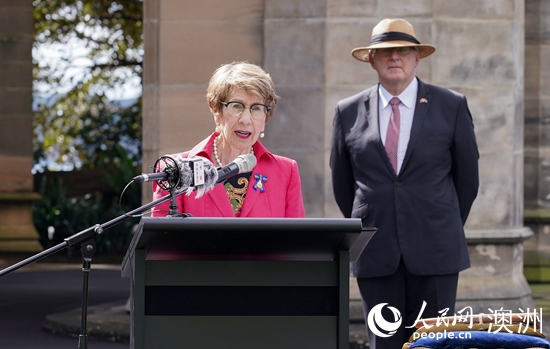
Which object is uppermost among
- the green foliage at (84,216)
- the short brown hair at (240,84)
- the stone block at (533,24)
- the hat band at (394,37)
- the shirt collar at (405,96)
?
the stone block at (533,24)

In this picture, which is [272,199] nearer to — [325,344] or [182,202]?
[182,202]

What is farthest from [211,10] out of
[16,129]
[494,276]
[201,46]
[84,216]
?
[84,216]

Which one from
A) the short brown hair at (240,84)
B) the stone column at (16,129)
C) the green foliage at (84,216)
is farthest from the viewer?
the green foliage at (84,216)

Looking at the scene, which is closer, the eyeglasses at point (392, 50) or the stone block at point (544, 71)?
the eyeglasses at point (392, 50)

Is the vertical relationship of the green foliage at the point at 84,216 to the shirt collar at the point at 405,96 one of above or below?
below

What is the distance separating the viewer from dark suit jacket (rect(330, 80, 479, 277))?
19.4 ft

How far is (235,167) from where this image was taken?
3.85m

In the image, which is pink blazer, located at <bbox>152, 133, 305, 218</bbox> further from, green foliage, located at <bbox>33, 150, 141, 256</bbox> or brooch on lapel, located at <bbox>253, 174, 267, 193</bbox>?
green foliage, located at <bbox>33, 150, 141, 256</bbox>

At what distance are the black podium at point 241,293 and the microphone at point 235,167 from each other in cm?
28

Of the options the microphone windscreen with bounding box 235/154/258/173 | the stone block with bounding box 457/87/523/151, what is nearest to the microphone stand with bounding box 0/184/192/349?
the microphone windscreen with bounding box 235/154/258/173

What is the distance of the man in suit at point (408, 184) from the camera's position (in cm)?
591

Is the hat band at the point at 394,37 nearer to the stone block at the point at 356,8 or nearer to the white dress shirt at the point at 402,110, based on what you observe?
the white dress shirt at the point at 402,110

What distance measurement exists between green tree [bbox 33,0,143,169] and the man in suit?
16712 mm

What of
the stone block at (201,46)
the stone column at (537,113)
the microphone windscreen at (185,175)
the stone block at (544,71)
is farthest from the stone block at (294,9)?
the microphone windscreen at (185,175)
